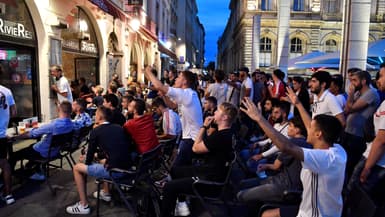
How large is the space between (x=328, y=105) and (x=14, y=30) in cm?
673

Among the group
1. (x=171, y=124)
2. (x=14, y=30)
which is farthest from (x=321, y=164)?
(x=14, y=30)

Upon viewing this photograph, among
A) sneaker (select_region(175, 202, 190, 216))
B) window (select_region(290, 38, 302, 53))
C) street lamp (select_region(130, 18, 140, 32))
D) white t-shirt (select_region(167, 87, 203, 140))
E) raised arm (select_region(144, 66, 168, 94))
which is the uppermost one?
window (select_region(290, 38, 302, 53))

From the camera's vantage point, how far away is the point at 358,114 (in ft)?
13.9

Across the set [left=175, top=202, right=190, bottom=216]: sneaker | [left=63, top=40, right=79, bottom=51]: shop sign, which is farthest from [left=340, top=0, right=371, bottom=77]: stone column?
[left=63, top=40, right=79, bottom=51]: shop sign

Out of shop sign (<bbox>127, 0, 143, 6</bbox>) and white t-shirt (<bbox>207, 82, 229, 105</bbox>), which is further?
shop sign (<bbox>127, 0, 143, 6</bbox>)

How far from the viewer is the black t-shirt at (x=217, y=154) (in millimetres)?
3471

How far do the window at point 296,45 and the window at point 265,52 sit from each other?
3296mm

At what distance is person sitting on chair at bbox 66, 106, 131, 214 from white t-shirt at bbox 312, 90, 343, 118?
2.52 m

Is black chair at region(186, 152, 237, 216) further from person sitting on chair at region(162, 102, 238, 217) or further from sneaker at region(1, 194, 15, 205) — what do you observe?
sneaker at region(1, 194, 15, 205)

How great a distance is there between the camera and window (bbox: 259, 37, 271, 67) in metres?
48.1

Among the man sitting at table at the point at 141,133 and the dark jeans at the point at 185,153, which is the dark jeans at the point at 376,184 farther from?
the man sitting at table at the point at 141,133

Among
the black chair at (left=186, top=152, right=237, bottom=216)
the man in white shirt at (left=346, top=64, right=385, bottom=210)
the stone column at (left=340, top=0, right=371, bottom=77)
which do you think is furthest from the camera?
the stone column at (left=340, top=0, right=371, bottom=77)

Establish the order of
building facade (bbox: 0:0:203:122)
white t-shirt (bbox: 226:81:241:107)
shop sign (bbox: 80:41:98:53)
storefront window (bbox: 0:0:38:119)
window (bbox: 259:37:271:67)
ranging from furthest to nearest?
window (bbox: 259:37:271:67) → shop sign (bbox: 80:41:98:53) → white t-shirt (bbox: 226:81:241:107) → building facade (bbox: 0:0:203:122) → storefront window (bbox: 0:0:38:119)

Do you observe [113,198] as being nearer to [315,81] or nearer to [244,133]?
[244,133]
